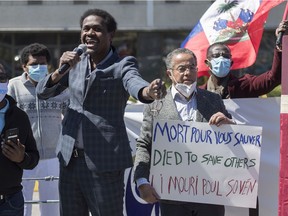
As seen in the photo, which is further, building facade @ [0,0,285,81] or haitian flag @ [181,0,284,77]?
building facade @ [0,0,285,81]

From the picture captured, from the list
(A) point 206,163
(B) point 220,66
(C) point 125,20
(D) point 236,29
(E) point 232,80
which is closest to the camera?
(A) point 206,163

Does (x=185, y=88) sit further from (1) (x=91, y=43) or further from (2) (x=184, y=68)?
(1) (x=91, y=43)

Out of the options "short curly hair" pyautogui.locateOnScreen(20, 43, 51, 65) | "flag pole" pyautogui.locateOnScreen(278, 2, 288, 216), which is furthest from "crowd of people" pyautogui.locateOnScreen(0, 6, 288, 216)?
"short curly hair" pyautogui.locateOnScreen(20, 43, 51, 65)

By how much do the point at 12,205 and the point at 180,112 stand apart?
1257 mm

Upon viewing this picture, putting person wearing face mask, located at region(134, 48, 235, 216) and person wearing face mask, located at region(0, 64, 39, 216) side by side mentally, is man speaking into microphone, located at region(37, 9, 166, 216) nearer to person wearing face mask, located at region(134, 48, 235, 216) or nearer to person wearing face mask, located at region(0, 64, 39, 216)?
person wearing face mask, located at region(134, 48, 235, 216)

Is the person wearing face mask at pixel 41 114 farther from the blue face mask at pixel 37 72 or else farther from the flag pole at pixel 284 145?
the flag pole at pixel 284 145

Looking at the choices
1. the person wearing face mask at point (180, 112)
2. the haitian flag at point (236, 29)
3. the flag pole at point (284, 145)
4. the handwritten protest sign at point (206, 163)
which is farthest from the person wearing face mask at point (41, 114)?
the flag pole at point (284, 145)

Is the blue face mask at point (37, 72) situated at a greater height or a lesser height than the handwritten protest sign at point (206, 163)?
greater

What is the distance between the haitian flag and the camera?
609 centimetres

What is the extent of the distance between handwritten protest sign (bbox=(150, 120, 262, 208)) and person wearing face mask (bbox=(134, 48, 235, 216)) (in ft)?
0.21

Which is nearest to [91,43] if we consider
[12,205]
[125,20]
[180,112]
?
[180,112]

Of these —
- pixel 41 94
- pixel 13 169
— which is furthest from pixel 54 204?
pixel 41 94

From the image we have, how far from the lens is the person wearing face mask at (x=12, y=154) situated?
158 inches

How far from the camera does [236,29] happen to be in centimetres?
618
